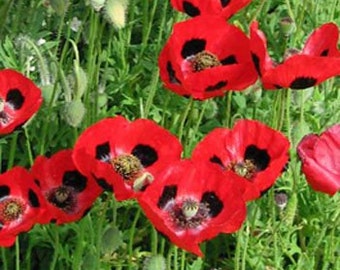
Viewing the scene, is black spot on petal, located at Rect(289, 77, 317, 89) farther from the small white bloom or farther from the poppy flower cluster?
the small white bloom

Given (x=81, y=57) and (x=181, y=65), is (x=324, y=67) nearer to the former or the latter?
(x=181, y=65)

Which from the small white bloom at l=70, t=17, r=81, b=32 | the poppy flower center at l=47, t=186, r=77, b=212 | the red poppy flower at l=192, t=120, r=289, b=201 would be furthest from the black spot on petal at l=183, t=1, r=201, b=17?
the small white bloom at l=70, t=17, r=81, b=32

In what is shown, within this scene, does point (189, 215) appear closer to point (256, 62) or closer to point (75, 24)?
point (256, 62)

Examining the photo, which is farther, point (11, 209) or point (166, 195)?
point (11, 209)

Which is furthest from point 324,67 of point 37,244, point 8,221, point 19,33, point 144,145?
point 19,33

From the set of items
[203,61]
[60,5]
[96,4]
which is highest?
[60,5]

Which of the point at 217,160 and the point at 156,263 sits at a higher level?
the point at 217,160

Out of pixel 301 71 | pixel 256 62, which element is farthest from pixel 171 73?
pixel 301 71

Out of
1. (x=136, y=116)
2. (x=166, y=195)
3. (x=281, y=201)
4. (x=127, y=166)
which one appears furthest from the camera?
(x=136, y=116)

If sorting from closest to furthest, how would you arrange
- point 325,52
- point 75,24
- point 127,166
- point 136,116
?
point 127,166 < point 325,52 < point 136,116 < point 75,24
